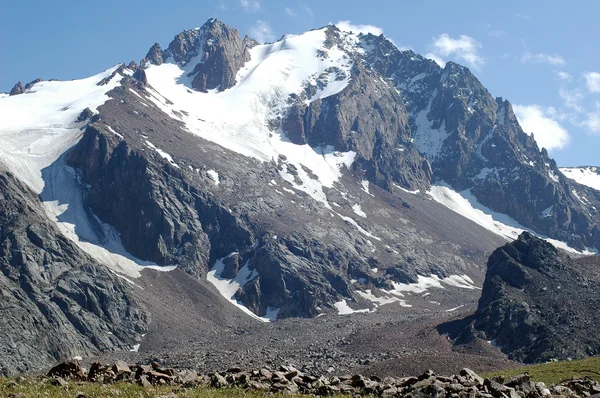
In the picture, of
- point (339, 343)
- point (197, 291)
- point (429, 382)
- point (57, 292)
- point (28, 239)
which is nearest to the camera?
point (429, 382)

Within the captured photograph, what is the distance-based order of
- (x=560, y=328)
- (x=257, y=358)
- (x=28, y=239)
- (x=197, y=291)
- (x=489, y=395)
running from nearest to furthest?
1. (x=489, y=395)
2. (x=560, y=328)
3. (x=257, y=358)
4. (x=28, y=239)
5. (x=197, y=291)

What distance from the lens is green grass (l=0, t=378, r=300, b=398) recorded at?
28844mm

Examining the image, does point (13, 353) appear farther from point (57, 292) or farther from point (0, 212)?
point (0, 212)

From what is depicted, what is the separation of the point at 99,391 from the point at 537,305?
11771 cm

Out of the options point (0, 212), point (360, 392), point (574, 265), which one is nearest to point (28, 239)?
point (0, 212)

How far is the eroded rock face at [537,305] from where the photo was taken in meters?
114

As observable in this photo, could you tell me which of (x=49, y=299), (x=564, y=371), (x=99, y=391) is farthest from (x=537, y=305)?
(x=99, y=391)

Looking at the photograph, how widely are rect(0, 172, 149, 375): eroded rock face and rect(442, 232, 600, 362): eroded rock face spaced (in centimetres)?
7815

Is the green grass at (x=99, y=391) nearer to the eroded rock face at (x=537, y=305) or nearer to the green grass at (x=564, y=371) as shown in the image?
the green grass at (x=564, y=371)

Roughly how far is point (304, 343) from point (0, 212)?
9220 cm

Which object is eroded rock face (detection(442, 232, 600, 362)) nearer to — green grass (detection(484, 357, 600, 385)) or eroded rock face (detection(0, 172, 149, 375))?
green grass (detection(484, 357, 600, 385))

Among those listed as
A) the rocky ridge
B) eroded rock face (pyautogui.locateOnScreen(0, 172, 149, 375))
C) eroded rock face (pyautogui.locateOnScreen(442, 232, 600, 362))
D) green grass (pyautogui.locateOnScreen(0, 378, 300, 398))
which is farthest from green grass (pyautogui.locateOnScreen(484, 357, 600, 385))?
eroded rock face (pyautogui.locateOnScreen(0, 172, 149, 375))

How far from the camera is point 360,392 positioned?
3541 centimetres

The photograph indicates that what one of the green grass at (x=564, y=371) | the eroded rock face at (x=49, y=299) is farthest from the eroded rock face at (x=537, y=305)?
the eroded rock face at (x=49, y=299)
